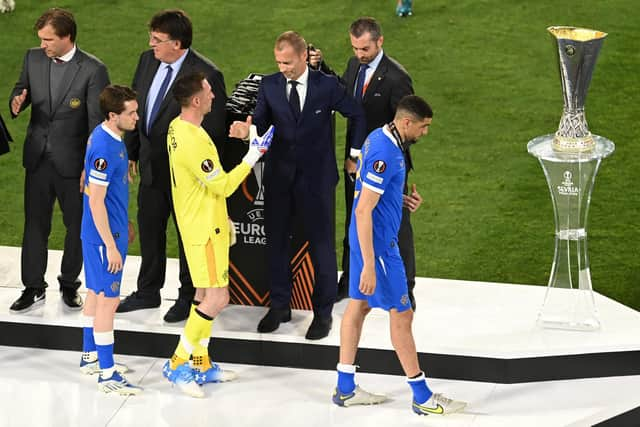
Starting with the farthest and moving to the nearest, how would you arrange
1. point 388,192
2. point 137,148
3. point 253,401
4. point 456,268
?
point 456,268 → point 137,148 → point 253,401 → point 388,192

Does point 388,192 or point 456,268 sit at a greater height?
point 388,192

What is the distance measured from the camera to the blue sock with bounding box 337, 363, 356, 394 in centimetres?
691

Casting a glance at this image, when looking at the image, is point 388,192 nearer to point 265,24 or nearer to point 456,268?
point 456,268

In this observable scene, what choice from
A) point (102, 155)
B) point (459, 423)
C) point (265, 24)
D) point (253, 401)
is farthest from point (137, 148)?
point (265, 24)

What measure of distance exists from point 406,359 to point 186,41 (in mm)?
2136

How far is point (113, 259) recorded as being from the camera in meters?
6.86

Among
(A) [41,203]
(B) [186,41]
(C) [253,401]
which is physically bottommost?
(C) [253,401]

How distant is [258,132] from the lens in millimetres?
7320

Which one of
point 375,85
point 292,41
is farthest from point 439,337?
point 292,41

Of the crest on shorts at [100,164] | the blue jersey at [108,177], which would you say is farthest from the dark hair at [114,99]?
the crest on shorts at [100,164]

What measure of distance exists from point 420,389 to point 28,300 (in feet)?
8.04

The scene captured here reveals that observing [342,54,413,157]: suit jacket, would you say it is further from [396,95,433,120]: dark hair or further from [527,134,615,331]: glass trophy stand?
[396,95,433,120]: dark hair

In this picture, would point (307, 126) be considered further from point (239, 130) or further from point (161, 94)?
point (161, 94)

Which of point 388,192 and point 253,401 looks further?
point 253,401
